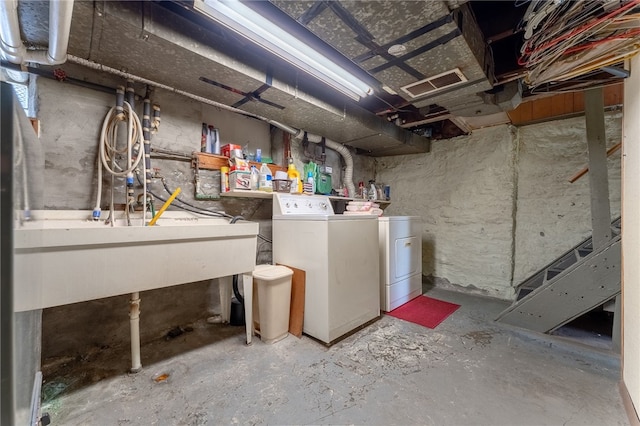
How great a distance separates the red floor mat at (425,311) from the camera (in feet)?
7.51

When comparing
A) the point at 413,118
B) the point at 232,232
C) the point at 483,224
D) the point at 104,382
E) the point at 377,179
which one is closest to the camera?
the point at 104,382

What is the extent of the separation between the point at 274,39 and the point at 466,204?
289 cm

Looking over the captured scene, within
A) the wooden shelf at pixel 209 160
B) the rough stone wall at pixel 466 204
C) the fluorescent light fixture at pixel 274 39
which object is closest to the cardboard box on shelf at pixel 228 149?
the wooden shelf at pixel 209 160

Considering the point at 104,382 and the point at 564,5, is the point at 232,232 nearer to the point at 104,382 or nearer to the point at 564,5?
the point at 104,382

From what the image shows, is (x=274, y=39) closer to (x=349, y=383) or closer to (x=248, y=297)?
(x=248, y=297)

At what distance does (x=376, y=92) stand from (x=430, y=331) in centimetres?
217

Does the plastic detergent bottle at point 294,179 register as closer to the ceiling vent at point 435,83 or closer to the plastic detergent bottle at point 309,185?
the plastic detergent bottle at point 309,185

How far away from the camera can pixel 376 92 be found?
2.26 meters

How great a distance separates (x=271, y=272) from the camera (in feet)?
6.48

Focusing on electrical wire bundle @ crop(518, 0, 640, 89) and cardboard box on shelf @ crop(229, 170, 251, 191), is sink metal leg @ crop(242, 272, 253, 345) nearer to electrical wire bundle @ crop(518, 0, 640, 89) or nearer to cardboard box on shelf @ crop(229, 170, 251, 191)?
cardboard box on shelf @ crop(229, 170, 251, 191)

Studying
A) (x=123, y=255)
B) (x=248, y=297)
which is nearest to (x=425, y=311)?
(x=248, y=297)

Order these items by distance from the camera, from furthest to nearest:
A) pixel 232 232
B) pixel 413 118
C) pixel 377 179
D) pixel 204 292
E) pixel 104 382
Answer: pixel 377 179 < pixel 413 118 < pixel 204 292 < pixel 232 232 < pixel 104 382

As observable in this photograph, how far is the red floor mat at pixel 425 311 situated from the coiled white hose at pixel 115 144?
2474 millimetres

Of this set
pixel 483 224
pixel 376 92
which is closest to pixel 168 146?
pixel 376 92
